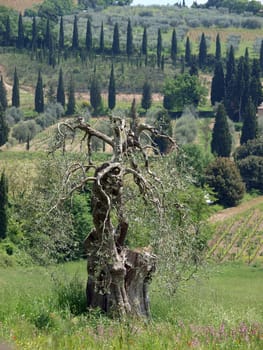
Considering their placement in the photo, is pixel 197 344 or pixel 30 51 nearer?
pixel 197 344

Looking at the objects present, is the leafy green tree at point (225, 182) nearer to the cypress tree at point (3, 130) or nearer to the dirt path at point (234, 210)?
the dirt path at point (234, 210)

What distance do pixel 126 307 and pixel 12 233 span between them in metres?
35.9

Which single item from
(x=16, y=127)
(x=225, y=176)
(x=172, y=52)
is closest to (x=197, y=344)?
(x=225, y=176)

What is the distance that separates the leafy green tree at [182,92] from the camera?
358 ft

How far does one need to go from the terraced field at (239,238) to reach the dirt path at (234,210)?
293 mm

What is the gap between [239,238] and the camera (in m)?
60.3

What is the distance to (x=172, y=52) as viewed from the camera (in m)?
132

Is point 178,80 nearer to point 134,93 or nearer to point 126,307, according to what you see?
point 134,93

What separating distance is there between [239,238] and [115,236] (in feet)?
147

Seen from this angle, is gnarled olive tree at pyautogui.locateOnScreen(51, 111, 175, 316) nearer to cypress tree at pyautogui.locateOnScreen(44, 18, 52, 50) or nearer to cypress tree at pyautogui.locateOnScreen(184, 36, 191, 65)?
cypress tree at pyautogui.locateOnScreen(184, 36, 191, 65)

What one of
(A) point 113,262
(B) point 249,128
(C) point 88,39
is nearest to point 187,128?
(B) point 249,128

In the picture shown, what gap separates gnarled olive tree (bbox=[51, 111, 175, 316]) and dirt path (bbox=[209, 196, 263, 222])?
48.5 meters

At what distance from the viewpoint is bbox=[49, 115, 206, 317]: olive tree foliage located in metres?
15.6

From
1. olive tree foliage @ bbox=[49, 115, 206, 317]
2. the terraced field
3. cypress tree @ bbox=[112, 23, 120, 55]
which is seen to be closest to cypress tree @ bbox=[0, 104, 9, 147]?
the terraced field
